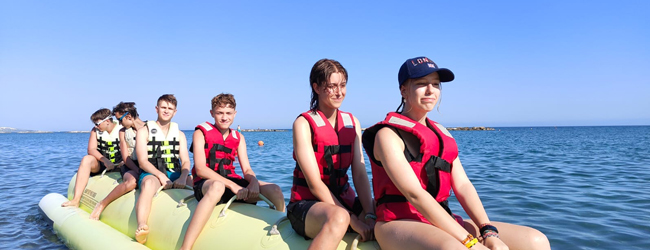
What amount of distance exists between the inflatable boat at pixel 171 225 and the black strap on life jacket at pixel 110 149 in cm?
78

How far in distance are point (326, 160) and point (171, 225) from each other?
66.7 inches

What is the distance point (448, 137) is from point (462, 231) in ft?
1.86

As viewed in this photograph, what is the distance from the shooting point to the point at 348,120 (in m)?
2.98

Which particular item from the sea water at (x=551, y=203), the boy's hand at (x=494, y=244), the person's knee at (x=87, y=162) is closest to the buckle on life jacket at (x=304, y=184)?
the boy's hand at (x=494, y=244)

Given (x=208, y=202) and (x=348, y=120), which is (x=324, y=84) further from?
(x=208, y=202)

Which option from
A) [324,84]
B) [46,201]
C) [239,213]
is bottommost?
[46,201]

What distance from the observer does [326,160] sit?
278cm

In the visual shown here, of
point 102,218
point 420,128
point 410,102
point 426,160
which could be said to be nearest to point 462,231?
point 426,160

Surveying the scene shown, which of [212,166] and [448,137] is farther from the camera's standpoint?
[212,166]

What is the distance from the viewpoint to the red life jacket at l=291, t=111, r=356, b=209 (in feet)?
9.09

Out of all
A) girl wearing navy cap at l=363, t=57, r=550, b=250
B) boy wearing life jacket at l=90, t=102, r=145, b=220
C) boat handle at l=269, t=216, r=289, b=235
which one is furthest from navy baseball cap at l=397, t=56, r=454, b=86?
boy wearing life jacket at l=90, t=102, r=145, b=220

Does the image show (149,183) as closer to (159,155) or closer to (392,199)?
(159,155)

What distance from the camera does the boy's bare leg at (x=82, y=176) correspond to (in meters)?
5.65

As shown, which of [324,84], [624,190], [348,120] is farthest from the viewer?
[624,190]
